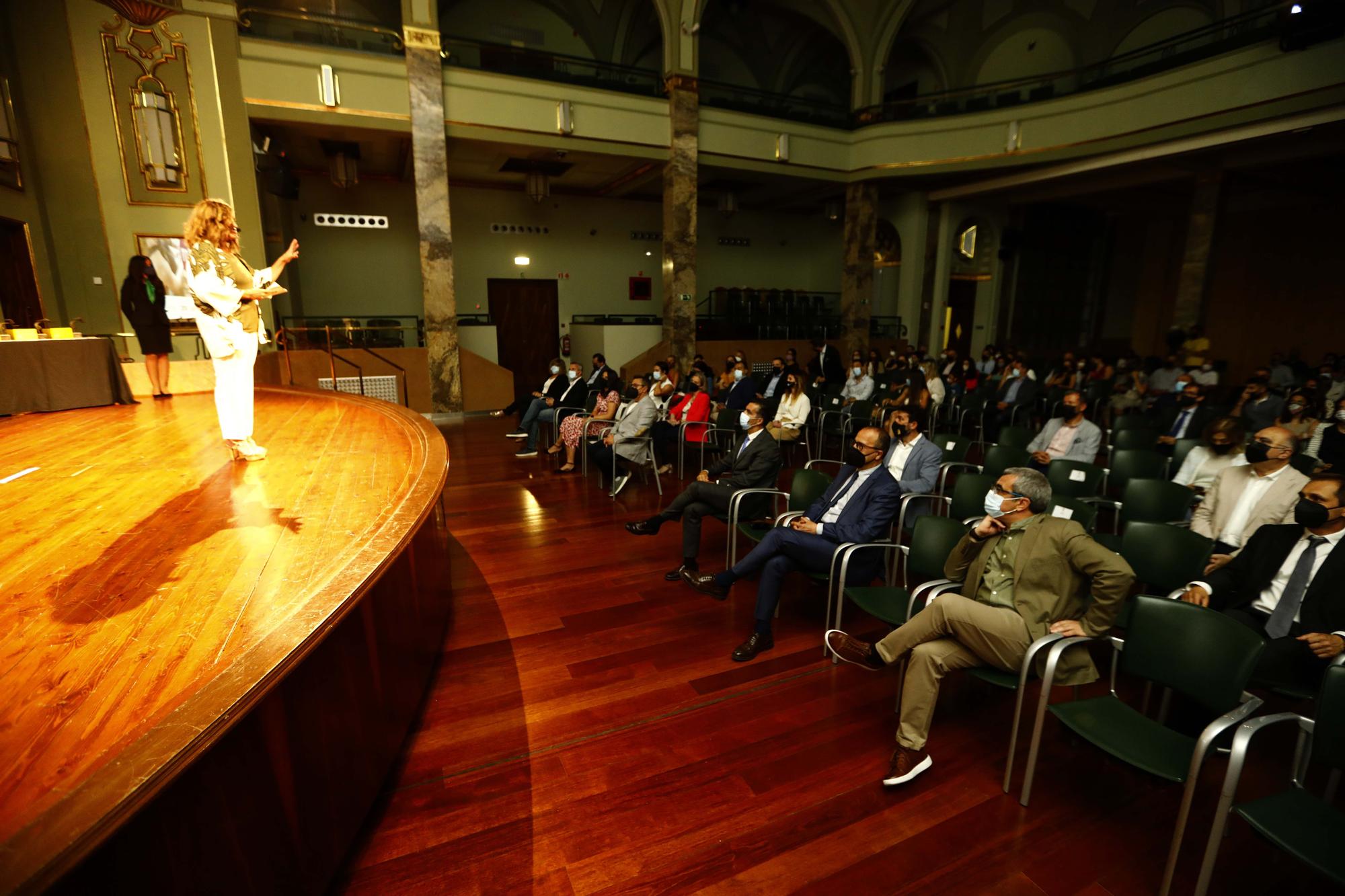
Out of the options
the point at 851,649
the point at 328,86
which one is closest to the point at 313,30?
the point at 328,86

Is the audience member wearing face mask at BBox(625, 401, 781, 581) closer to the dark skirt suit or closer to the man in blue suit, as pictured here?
the man in blue suit

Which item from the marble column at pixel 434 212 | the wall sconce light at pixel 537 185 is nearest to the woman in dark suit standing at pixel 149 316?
the marble column at pixel 434 212

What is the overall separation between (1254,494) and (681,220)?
30.9 feet

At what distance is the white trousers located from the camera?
3.29 m

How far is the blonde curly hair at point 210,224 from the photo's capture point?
306cm

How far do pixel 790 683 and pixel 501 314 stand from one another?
11690mm

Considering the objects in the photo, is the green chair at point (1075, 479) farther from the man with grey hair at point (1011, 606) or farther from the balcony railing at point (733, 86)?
the balcony railing at point (733, 86)

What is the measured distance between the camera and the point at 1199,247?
406 inches

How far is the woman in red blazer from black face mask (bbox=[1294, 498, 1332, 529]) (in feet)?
12.9

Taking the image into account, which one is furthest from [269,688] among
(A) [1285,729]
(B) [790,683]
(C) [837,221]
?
(C) [837,221]

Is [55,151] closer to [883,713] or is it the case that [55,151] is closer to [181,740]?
[181,740]

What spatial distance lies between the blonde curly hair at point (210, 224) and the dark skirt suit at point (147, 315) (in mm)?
3642

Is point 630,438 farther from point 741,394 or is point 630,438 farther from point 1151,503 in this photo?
point 1151,503

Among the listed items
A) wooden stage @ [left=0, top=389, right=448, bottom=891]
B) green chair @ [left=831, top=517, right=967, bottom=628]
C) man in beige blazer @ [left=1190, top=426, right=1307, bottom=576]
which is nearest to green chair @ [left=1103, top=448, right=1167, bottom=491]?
man in beige blazer @ [left=1190, top=426, right=1307, bottom=576]
